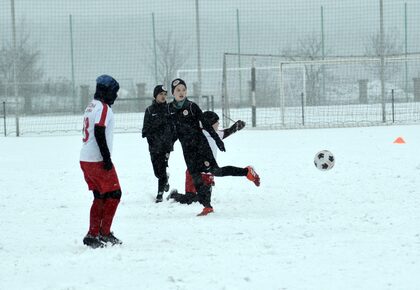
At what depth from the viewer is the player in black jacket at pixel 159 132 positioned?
9234 millimetres

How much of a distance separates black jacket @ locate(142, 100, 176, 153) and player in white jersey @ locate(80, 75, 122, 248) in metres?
2.86

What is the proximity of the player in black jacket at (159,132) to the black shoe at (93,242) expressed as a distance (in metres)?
2.99

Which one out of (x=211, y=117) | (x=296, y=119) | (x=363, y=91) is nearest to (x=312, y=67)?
(x=363, y=91)

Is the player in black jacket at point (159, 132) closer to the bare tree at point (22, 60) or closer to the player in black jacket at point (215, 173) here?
the player in black jacket at point (215, 173)

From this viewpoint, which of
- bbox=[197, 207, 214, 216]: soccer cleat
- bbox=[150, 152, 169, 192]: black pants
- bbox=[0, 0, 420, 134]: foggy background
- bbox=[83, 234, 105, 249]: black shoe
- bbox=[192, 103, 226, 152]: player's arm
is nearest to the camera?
bbox=[83, 234, 105, 249]: black shoe

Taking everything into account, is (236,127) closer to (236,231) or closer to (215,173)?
(215,173)

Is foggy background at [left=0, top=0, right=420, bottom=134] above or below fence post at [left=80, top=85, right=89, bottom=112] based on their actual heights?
above

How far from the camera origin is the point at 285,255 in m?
5.66

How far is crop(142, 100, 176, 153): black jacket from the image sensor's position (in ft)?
30.3

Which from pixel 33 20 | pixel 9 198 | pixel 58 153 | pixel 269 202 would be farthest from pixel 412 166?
pixel 33 20

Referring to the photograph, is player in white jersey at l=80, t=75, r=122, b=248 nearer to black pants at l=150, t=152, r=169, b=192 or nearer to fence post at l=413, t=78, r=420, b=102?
black pants at l=150, t=152, r=169, b=192

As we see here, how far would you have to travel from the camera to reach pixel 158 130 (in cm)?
926

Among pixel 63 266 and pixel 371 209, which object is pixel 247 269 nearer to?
pixel 63 266

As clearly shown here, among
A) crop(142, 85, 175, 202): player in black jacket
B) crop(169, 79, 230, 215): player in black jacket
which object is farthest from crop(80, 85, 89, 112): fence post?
crop(169, 79, 230, 215): player in black jacket
